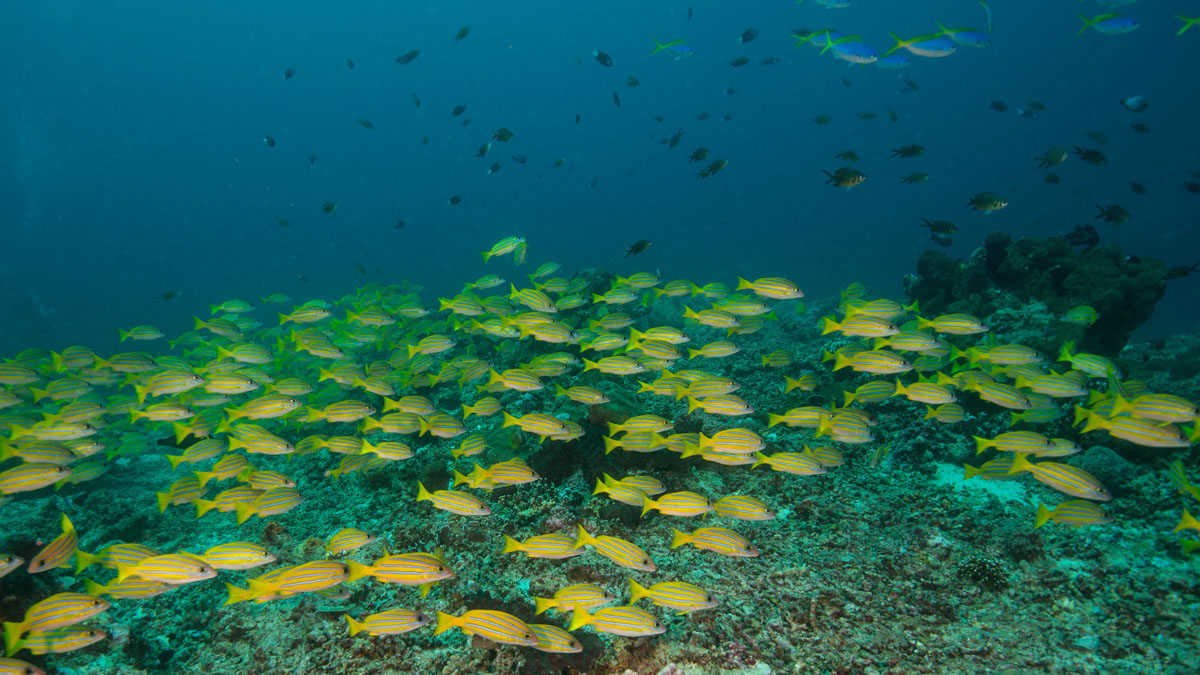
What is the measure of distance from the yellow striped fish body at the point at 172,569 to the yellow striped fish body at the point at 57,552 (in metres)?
0.98

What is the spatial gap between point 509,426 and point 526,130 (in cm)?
16566

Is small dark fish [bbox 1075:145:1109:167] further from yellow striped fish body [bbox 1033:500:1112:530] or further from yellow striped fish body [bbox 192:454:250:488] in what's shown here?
yellow striped fish body [bbox 192:454:250:488]

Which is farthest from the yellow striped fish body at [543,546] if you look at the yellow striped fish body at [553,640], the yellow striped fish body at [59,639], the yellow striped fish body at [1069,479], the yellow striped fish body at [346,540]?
the yellow striped fish body at [1069,479]

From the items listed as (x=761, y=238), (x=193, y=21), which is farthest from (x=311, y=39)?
(x=761, y=238)

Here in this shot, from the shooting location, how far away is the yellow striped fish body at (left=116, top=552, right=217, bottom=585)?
11.6ft

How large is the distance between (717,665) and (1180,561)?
4631 mm

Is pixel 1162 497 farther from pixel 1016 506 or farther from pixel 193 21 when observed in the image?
pixel 193 21

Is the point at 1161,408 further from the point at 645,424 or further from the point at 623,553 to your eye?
the point at 623,553

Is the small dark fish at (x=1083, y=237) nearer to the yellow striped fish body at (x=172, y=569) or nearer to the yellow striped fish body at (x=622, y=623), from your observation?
the yellow striped fish body at (x=622, y=623)

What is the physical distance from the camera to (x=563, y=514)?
568 cm

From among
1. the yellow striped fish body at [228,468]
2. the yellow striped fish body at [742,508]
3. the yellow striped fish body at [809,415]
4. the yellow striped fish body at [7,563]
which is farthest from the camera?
the yellow striped fish body at [228,468]

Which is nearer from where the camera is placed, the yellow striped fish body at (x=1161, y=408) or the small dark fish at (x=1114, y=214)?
the yellow striped fish body at (x=1161, y=408)

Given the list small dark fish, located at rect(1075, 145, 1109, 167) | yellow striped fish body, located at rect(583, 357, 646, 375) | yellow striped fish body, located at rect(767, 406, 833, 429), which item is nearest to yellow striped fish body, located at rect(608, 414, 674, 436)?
yellow striped fish body, located at rect(583, 357, 646, 375)

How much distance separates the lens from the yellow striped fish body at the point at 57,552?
155 inches
